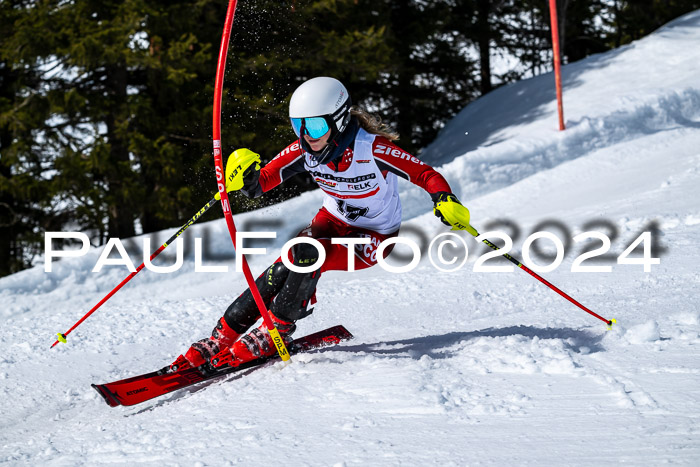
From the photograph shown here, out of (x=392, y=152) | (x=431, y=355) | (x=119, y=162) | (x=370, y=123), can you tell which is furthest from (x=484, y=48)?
(x=431, y=355)

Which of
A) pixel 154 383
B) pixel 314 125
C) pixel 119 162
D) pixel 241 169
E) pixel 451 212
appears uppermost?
pixel 119 162

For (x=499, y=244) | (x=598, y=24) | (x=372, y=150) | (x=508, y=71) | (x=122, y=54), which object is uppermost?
(x=598, y=24)

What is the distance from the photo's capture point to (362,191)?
4023 mm

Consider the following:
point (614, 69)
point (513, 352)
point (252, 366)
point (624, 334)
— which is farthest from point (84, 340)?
point (614, 69)

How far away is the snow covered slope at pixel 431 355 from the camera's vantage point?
2.65m

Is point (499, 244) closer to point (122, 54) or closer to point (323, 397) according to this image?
point (323, 397)

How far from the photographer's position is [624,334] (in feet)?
12.2

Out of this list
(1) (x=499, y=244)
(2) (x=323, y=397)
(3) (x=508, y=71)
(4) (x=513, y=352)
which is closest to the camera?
(2) (x=323, y=397)

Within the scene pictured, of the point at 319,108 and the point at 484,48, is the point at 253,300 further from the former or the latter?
the point at 484,48

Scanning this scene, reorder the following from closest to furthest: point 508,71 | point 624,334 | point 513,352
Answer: point 513,352 → point 624,334 → point 508,71

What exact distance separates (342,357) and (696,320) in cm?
204

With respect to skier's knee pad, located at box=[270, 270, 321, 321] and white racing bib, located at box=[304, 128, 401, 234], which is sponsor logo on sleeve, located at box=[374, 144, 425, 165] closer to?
white racing bib, located at box=[304, 128, 401, 234]

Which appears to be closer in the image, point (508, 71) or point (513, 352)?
point (513, 352)

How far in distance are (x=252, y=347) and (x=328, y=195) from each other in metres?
1.08
